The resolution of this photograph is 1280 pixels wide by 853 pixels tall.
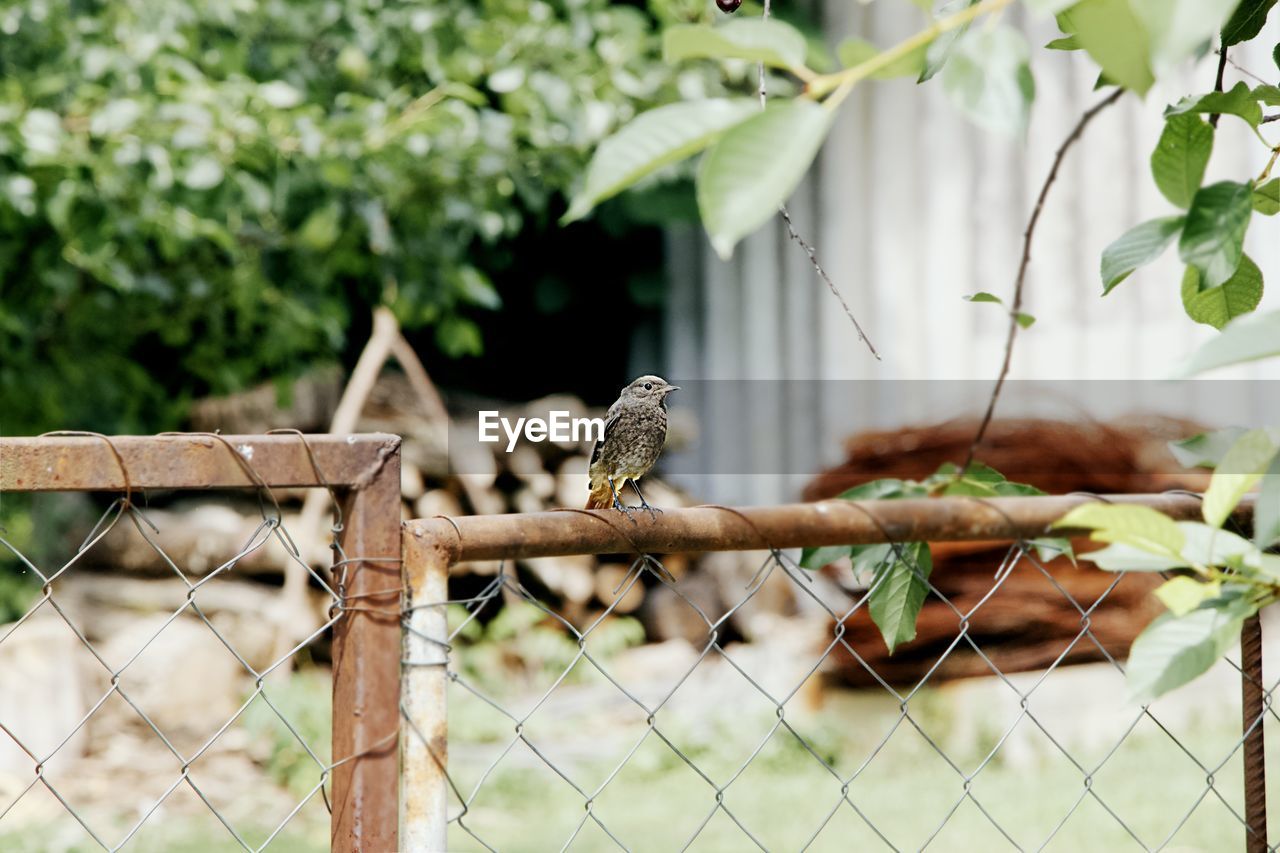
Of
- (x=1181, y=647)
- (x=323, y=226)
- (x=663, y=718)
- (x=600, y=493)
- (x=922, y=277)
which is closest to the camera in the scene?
(x=1181, y=647)

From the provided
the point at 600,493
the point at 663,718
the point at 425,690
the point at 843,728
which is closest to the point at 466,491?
the point at 663,718

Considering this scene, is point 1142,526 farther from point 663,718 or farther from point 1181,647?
point 663,718

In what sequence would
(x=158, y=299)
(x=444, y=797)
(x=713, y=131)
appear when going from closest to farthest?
(x=713, y=131) < (x=444, y=797) < (x=158, y=299)

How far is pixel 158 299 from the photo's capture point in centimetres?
426

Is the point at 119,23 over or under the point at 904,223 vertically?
over

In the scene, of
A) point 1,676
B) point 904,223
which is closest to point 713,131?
point 1,676

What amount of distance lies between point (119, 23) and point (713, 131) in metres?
3.50

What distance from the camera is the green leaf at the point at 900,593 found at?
113 centimetres

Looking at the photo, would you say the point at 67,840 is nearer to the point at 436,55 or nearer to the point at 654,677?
the point at 654,677

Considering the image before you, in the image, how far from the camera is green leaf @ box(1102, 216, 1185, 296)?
87 cm

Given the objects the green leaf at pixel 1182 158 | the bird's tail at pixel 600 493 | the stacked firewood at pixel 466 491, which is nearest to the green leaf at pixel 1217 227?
the green leaf at pixel 1182 158

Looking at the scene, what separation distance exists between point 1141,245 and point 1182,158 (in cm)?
6

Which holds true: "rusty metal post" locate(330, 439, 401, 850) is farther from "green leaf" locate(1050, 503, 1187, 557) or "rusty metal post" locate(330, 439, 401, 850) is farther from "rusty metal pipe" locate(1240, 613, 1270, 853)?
"rusty metal pipe" locate(1240, 613, 1270, 853)

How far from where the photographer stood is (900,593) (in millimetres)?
1140
